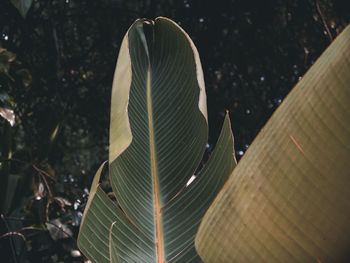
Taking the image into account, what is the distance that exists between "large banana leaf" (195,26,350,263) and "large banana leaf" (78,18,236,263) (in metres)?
0.31

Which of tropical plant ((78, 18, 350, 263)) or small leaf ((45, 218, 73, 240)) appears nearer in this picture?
tropical plant ((78, 18, 350, 263))

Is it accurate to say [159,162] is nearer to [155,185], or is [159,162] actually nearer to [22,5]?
[155,185]

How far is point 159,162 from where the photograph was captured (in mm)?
867

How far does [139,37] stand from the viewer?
87 centimetres

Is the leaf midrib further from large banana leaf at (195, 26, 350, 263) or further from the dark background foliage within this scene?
the dark background foliage

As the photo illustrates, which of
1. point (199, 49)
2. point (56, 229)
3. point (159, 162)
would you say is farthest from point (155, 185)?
point (199, 49)

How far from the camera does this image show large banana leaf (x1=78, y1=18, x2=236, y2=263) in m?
0.71

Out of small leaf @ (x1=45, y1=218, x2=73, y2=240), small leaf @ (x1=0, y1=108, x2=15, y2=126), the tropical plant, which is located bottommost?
small leaf @ (x1=45, y1=218, x2=73, y2=240)

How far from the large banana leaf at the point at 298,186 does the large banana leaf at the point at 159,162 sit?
12.3 inches

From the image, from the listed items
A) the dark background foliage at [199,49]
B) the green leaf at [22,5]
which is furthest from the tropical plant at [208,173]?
the dark background foliage at [199,49]

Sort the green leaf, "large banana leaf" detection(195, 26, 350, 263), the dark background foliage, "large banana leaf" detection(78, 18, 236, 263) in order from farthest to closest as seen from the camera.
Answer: the dark background foliage → the green leaf → "large banana leaf" detection(78, 18, 236, 263) → "large banana leaf" detection(195, 26, 350, 263)

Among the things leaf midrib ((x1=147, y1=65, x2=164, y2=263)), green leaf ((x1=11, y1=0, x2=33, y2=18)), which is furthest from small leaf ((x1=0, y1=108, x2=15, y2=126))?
leaf midrib ((x1=147, y1=65, x2=164, y2=263))

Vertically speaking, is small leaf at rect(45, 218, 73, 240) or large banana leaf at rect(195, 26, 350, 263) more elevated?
large banana leaf at rect(195, 26, 350, 263)

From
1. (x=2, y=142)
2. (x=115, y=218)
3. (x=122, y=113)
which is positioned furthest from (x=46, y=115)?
(x=122, y=113)
